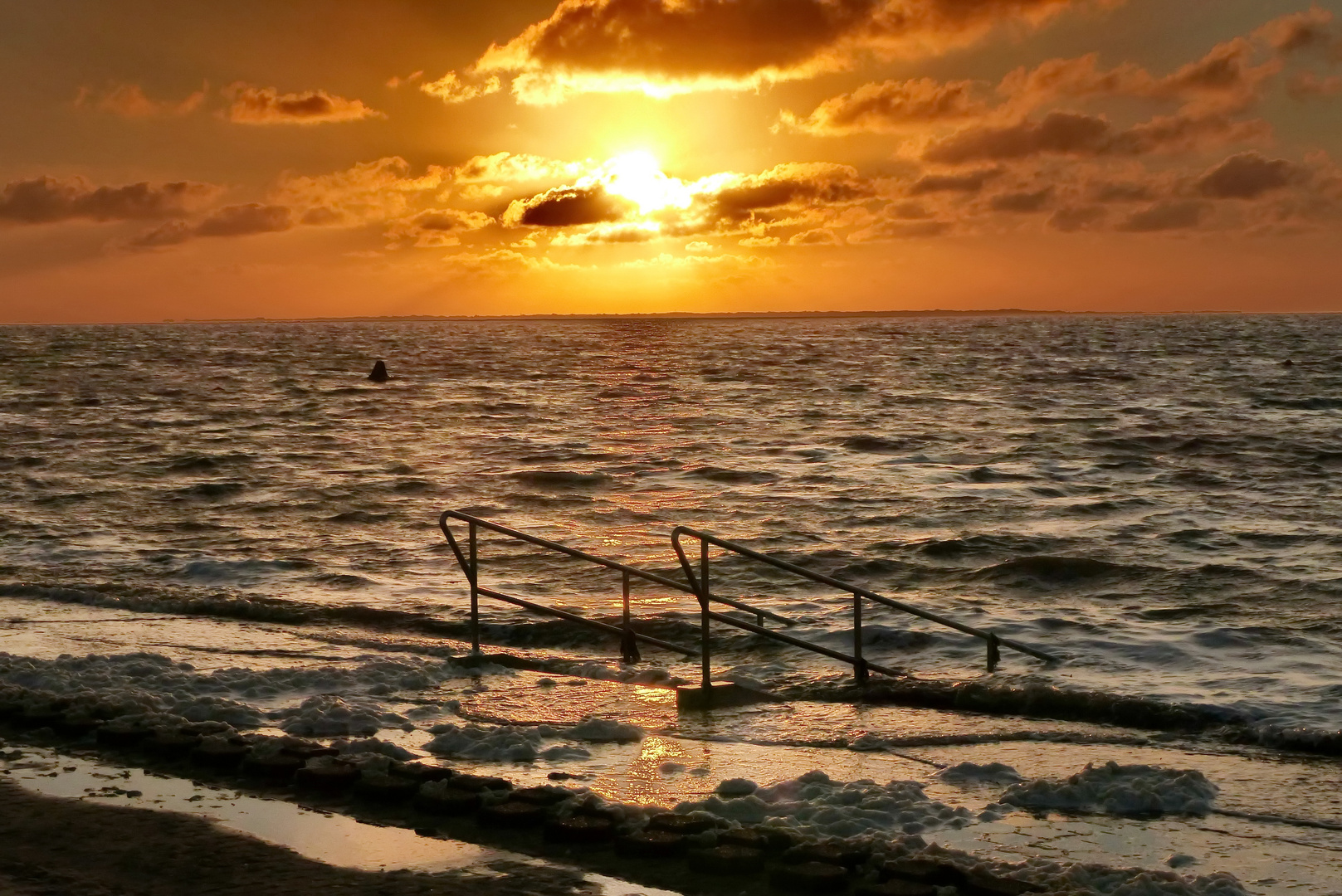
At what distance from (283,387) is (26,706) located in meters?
71.4

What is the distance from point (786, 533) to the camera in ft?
77.6

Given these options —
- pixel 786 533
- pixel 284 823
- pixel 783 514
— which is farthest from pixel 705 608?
pixel 783 514

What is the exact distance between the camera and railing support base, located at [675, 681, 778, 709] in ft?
35.3

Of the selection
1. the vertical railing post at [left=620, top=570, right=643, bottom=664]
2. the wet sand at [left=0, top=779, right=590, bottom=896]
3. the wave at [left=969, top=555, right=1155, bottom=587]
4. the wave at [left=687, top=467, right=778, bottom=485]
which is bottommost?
the wave at [left=687, top=467, right=778, bottom=485]

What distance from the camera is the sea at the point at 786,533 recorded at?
13.5 meters

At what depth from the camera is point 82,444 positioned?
132 ft

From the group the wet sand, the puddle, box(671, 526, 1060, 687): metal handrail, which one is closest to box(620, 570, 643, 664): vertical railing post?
box(671, 526, 1060, 687): metal handrail

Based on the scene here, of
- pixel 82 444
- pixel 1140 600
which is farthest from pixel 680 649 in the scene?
pixel 82 444

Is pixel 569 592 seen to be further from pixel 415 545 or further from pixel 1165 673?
pixel 1165 673

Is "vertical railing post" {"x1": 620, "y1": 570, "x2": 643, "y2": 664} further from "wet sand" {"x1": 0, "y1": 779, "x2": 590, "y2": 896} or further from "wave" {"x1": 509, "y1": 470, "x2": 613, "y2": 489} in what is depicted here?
"wave" {"x1": 509, "y1": 470, "x2": 613, "y2": 489}

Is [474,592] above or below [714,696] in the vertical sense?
above

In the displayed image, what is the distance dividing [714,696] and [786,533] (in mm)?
12840

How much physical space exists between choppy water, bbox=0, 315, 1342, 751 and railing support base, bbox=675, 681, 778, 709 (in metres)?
1.35

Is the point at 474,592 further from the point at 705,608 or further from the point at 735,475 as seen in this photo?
the point at 735,475
